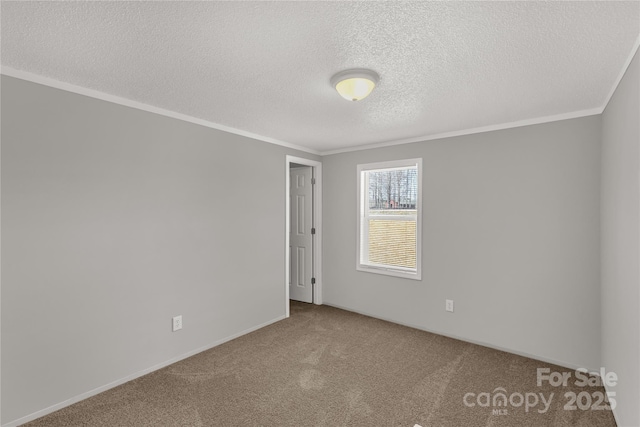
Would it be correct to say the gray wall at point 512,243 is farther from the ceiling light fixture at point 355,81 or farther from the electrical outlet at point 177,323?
the electrical outlet at point 177,323

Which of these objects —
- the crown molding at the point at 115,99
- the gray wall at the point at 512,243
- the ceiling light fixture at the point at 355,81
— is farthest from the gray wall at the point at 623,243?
the crown molding at the point at 115,99

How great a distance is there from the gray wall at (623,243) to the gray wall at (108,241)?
321 cm

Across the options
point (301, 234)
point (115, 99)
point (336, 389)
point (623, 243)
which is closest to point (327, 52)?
point (115, 99)

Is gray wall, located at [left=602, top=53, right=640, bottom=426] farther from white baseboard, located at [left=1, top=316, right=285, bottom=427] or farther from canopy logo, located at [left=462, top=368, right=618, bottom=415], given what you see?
white baseboard, located at [left=1, top=316, right=285, bottom=427]

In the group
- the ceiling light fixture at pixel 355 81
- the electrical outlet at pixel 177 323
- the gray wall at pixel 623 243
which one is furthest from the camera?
the electrical outlet at pixel 177 323

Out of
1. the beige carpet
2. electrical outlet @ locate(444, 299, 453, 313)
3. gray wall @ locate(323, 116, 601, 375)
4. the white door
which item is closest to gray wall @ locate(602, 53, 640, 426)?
gray wall @ locate(323, 116, 601, 375)

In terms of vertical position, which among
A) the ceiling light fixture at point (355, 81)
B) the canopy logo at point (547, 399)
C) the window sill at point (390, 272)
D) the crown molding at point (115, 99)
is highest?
the crown molding at point (115, 99)

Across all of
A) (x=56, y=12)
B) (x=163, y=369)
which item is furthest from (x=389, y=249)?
(x=56, y=12)

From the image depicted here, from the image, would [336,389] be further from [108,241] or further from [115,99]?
[115,99]

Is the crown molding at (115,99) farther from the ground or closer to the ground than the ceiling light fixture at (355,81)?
farther from the ground

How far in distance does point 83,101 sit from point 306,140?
7.48ft

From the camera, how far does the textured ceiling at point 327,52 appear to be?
58.2 inches

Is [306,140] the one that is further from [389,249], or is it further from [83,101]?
[83,101]

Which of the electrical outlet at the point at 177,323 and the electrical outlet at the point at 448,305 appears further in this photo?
the electrical outlet at the point at 448,305
